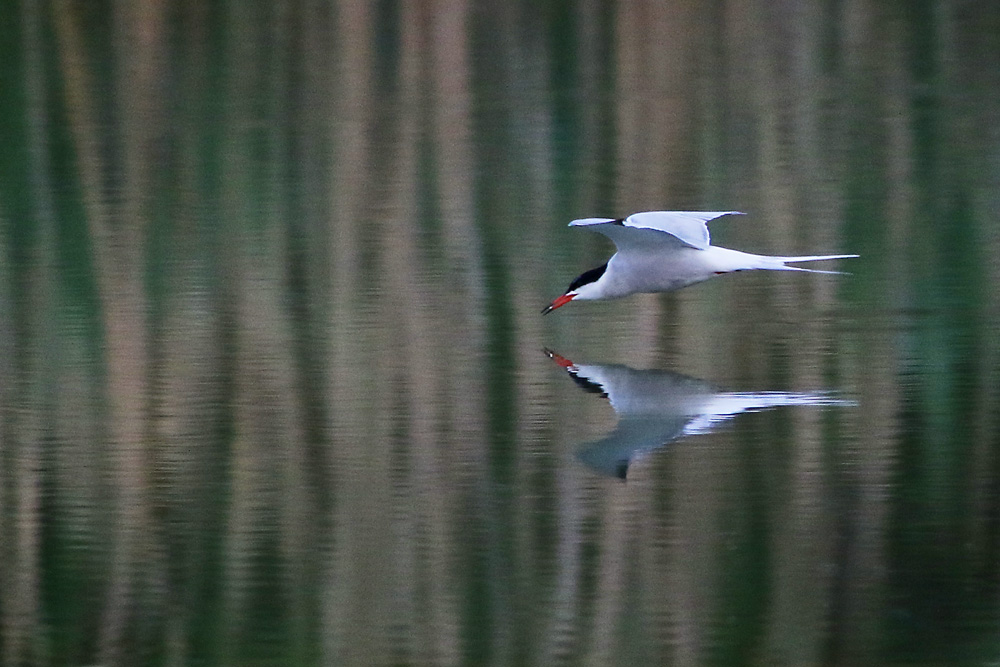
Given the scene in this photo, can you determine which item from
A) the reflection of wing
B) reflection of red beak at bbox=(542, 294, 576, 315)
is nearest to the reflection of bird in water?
the reflection of wing

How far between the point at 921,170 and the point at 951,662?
4.15 m

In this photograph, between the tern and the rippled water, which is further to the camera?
the tern

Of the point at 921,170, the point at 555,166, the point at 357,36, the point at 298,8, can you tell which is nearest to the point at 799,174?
the point at 921,170

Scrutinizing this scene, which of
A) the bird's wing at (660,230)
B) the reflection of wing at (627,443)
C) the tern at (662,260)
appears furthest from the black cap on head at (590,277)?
the reflection of wing at (627,443)

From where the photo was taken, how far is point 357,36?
10523mm

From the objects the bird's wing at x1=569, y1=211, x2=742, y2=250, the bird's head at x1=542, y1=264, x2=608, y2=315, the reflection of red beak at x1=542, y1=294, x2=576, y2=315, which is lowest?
the reflection of red beak at x1=542, y1=294, x2=576, y2=315

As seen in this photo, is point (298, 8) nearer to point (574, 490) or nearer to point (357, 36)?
point (357, 36)

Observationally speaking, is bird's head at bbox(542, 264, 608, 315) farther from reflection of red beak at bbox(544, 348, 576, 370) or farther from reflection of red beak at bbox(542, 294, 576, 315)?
reflection of red beak at bbox(544, 348, 576, 370)

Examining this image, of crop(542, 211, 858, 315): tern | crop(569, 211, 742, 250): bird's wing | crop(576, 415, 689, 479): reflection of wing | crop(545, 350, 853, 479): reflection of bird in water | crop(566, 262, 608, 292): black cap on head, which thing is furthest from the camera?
crop(566, 262, 608, 292): black cap on head

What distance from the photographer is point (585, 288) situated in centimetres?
489

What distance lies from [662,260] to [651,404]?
733 mm

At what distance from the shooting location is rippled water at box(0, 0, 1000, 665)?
10.8 ft

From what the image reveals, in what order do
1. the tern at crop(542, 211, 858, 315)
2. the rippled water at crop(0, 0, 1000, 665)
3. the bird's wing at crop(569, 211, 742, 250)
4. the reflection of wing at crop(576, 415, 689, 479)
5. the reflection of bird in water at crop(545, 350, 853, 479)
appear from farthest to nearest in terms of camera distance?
the tern at crop(542, 211, 858, 315)
the bird's wing at crop(569, 211, 742, 250)
the reflection of bird in water at crop(545, 350, 853, 479)
the reflection of wing at crop(576, 415, 689, 479)
the rippled water at crop(0, 0, 1000, 665)

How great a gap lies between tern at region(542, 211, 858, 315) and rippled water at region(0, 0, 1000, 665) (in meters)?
0.13
